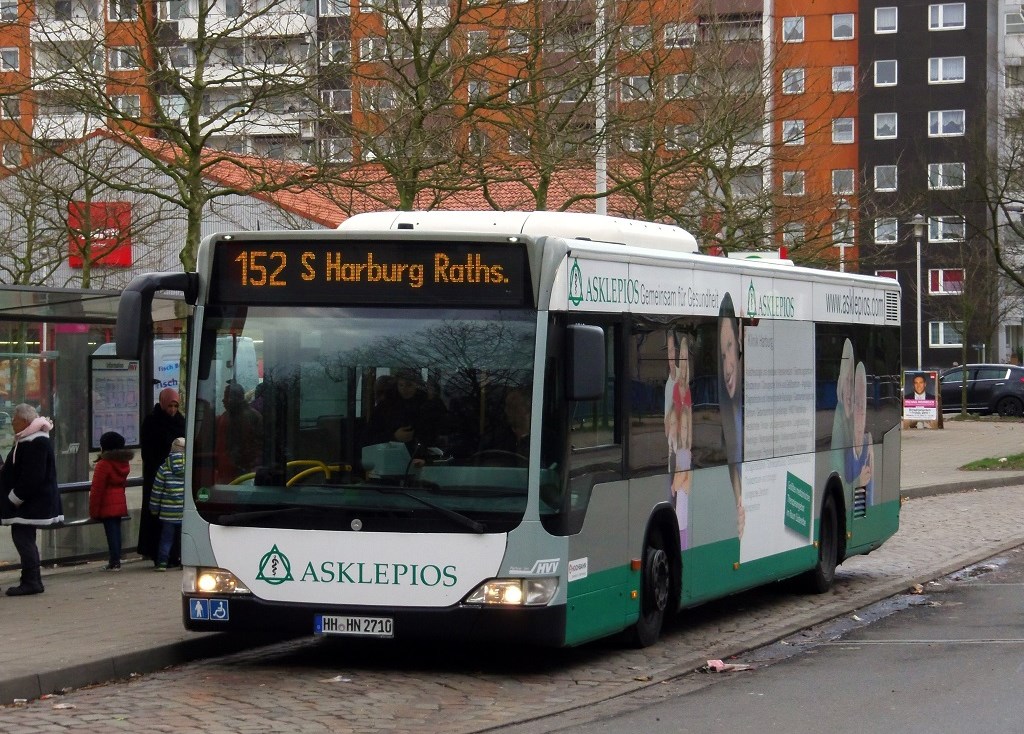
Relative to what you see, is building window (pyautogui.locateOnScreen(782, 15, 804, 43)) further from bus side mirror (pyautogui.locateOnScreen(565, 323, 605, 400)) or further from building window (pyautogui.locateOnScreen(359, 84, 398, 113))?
bus side mirror (pyautogui.locateOnScreen(565, 323, 605, 400))

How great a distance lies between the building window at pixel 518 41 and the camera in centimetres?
1898

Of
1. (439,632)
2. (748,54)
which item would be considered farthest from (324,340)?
(748,54)

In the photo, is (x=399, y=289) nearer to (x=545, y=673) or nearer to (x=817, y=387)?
(x=545, y=673)

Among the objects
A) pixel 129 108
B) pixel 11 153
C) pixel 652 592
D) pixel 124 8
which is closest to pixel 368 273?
pixel 652 592

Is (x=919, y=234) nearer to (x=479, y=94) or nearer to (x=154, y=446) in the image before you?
(x=479, y=94)

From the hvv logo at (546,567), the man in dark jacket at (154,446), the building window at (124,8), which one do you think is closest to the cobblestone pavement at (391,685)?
the hvv logo at (546,567)

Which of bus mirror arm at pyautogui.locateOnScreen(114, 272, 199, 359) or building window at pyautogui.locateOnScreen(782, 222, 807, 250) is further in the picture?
building window at pyautogui.locateOnScreen(782, 222, 807, 250)

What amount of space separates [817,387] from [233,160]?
646cm

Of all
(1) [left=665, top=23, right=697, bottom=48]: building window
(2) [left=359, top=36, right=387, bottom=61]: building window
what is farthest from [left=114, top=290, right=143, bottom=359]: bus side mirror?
(1) [left=665, top=23, right=697, bottom=48]: building window

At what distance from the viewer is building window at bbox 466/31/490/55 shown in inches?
745

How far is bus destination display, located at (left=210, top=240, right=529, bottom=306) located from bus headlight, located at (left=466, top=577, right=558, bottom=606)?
1.56m

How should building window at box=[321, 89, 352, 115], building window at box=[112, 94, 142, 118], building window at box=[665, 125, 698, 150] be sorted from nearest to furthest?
building window at box=[112, 94, 142, 118] → building window at box=[321, 89, 352, 115] → building window at box=[665, 125, 698, 150]

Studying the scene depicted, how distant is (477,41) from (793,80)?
43.1 feet

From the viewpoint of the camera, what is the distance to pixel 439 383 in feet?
31.4
